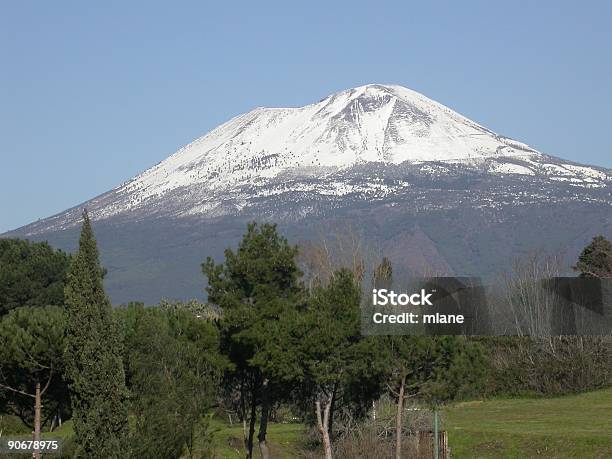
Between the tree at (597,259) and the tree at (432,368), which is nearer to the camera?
the tree at (432,368)

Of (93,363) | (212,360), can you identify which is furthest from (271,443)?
(93,363)

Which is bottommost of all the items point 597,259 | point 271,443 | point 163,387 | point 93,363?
point 271,443

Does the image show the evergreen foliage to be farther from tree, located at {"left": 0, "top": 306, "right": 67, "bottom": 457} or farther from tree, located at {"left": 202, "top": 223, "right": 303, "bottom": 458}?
tree, located at {"left": 202, "top": 223, "right": 303, "bottom": 458}

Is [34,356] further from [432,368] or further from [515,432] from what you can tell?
[515,432]

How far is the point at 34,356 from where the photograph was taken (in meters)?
35.0

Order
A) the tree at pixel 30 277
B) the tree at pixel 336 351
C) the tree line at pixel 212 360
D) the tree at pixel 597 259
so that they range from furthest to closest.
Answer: the tree at pixel 597 259 < the tree at pixel 30 277 < the tree at pixel 336 351 < the tree line at pixel 212 360

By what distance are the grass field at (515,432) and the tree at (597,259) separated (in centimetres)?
2391

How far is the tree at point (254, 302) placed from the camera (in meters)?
38.2

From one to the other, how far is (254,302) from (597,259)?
45.8m

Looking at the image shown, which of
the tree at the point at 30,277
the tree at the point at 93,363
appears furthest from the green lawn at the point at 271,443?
the tree at the point at 93,363

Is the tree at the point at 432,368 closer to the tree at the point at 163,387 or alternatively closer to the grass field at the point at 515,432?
the grass field at the point at 515,432

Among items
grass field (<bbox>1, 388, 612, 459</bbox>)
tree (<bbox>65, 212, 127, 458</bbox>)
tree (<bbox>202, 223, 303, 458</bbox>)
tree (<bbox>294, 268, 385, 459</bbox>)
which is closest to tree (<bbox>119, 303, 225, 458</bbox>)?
tree (<bbox>65, 212, 127, 458</bbox>)

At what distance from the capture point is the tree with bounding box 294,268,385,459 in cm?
3622

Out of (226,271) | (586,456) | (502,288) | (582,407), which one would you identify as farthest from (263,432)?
(502,288)
